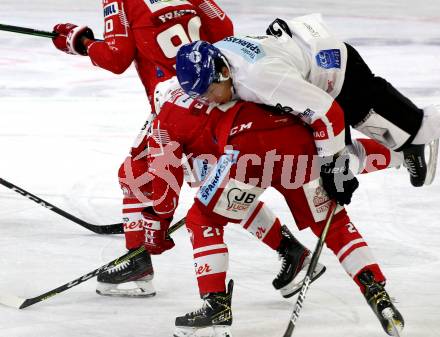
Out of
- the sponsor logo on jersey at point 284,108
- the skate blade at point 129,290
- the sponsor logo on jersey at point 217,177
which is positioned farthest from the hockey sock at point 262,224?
the sponsor logo on jersey at point 284,108

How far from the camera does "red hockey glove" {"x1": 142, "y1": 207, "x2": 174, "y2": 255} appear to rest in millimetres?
3420

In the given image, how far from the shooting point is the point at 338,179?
9.45 feet

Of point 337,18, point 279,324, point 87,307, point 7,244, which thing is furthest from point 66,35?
point 337,18

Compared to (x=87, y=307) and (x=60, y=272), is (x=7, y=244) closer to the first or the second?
(x=60, y=272)

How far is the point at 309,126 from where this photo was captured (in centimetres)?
288

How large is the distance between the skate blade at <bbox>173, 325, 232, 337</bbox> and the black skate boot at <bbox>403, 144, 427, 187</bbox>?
2.93ft

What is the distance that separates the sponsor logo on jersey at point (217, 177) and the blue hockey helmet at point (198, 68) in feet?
0.66

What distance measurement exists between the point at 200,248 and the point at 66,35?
1.41 m

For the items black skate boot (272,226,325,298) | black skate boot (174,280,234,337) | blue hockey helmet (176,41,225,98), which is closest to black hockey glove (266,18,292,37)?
blue hockey helmet (176,41,225,98)

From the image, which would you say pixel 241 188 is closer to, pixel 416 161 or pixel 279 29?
pixel 279 29

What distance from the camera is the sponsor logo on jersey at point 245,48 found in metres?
2.77

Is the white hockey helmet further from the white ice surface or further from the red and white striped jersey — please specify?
the white ice surface

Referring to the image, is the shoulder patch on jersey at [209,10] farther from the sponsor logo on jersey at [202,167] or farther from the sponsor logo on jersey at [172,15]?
the sponsor logo on jersey at [202,167]

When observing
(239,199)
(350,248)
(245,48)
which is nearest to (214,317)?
(239,199)
